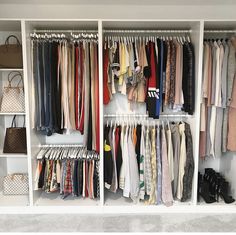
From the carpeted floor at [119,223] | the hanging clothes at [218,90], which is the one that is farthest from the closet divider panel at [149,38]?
the carpeted floor at [119,223]

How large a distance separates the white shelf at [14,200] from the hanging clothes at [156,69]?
1363 mm

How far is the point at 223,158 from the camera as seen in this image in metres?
3.11

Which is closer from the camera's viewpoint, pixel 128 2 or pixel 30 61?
pixel 30 61

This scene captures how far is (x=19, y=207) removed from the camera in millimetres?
2691

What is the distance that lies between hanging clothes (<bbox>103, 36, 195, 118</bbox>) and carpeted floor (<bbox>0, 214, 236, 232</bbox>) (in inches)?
39.4

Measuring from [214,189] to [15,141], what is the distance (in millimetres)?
2128

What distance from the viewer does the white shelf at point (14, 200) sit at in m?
2.75

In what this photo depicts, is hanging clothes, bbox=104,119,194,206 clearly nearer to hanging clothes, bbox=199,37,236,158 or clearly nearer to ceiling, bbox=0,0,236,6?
hanging clothes, bbox=199,37,236,158

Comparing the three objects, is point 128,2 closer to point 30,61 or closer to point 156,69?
point 156,69

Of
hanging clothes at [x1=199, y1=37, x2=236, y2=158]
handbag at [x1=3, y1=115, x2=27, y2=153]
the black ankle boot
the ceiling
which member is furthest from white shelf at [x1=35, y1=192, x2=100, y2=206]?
the ceiling

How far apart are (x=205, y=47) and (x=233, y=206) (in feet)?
5.27

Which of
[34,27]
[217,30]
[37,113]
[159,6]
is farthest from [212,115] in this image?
[34,27]

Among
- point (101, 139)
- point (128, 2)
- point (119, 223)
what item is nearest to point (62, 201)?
point (119, 223)

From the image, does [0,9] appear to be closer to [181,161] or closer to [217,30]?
[217,30]
